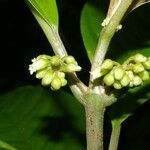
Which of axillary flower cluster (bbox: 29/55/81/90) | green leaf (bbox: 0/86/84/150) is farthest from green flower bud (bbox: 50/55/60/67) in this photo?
green leaf (bbox: 0/86/84/150)

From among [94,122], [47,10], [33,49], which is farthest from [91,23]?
[33,49]

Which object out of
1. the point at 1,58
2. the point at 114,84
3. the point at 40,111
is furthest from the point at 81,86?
the point at 1,58

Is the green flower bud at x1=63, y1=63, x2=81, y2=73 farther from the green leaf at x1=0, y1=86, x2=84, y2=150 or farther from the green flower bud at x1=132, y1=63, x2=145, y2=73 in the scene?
the green leaf at x1=0, y1=86, x2=84, y2=150

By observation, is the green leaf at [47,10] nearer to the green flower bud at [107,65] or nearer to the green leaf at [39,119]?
the green flower bud at [107,65]

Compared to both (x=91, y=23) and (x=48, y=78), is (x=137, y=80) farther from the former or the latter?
(x=91, y=23)

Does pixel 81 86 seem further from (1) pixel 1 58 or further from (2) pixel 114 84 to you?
(1) pixel 1 58
